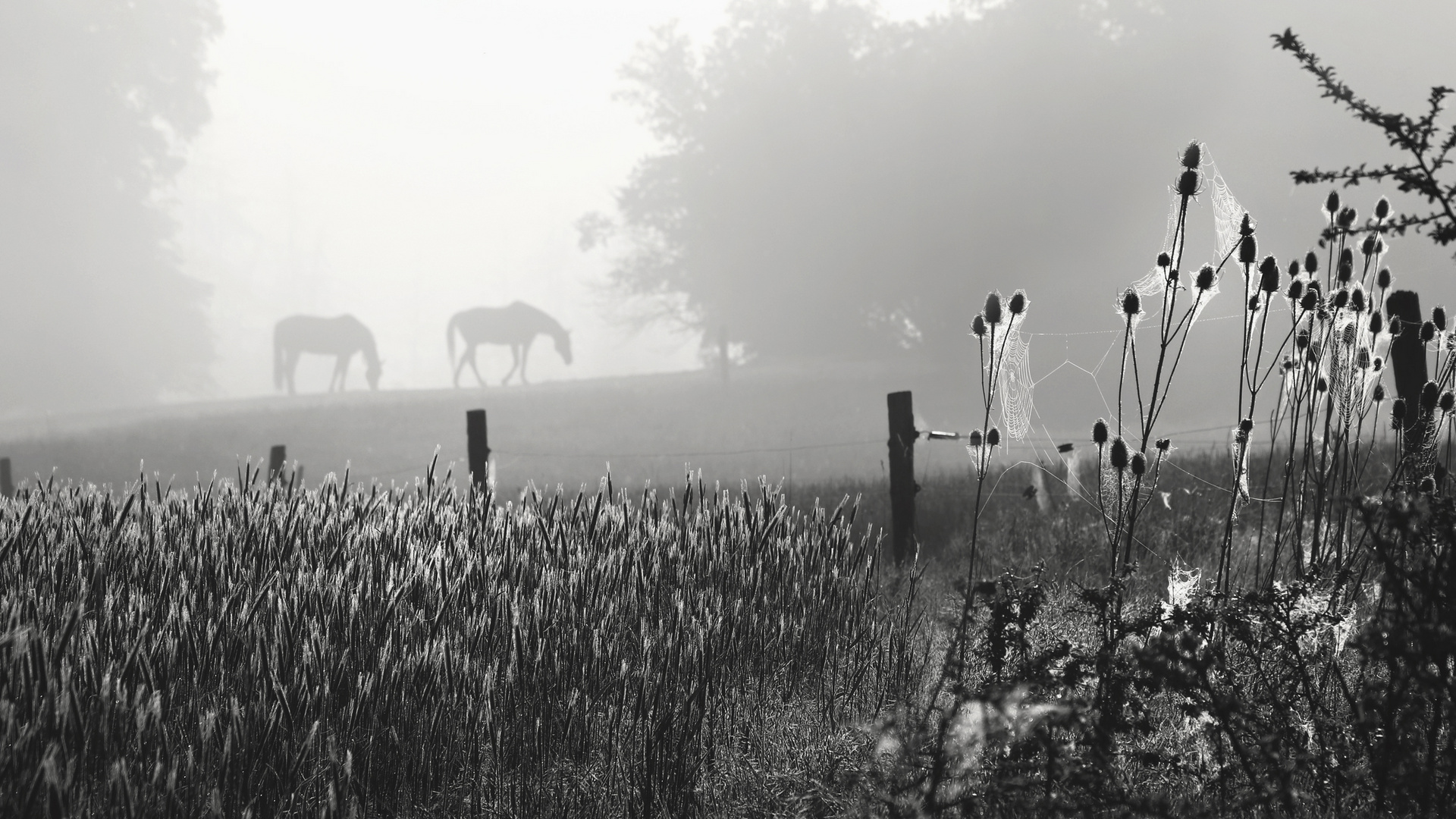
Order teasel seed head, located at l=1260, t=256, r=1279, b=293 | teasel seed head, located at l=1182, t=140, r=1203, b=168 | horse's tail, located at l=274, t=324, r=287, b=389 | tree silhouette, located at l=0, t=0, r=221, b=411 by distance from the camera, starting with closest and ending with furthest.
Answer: teasel seed head, located at l=1182, t=140, r=1203, b=168 → teasel seed head, located at l=1260, t=256, r=1279, b=293 → tree silhouette, located at l=0, t=0, r=221, b=411 → horse's tail, located at l=274, t=324, r=287, b=389

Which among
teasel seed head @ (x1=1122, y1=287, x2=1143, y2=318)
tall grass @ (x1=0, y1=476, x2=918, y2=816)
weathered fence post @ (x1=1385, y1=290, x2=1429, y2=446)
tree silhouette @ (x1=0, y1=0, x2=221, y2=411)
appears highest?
tree silhouette @ (x1=0, y1=0, x2=221, y2=411)

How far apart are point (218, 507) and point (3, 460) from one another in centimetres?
1424

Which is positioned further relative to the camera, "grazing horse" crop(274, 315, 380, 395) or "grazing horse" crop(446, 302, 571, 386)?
"grazing horse" crop(274, 315, 380, 395)

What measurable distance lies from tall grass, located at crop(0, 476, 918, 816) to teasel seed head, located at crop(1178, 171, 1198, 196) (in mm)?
2087

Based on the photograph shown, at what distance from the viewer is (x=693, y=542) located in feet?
14.9

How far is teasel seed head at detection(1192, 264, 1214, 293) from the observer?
3.83 metres

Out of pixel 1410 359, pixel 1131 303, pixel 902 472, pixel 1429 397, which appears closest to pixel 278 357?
pixel 902 472

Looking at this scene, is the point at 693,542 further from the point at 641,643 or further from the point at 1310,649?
the point at 1310,649

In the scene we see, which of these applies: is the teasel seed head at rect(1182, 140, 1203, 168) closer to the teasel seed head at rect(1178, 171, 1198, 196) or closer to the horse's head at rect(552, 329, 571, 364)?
the teasel seed head at rect(1178, 171, 1198, 196)

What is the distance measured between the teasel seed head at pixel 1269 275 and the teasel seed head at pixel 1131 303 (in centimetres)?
50

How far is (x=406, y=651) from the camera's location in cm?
285

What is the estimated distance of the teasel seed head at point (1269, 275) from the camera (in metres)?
3.90

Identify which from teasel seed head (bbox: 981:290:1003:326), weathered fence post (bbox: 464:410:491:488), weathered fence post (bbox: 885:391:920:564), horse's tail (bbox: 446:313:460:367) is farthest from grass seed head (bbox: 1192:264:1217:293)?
horse's tail (bbox: 446:313:460:367)

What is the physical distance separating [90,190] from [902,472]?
134 feet
